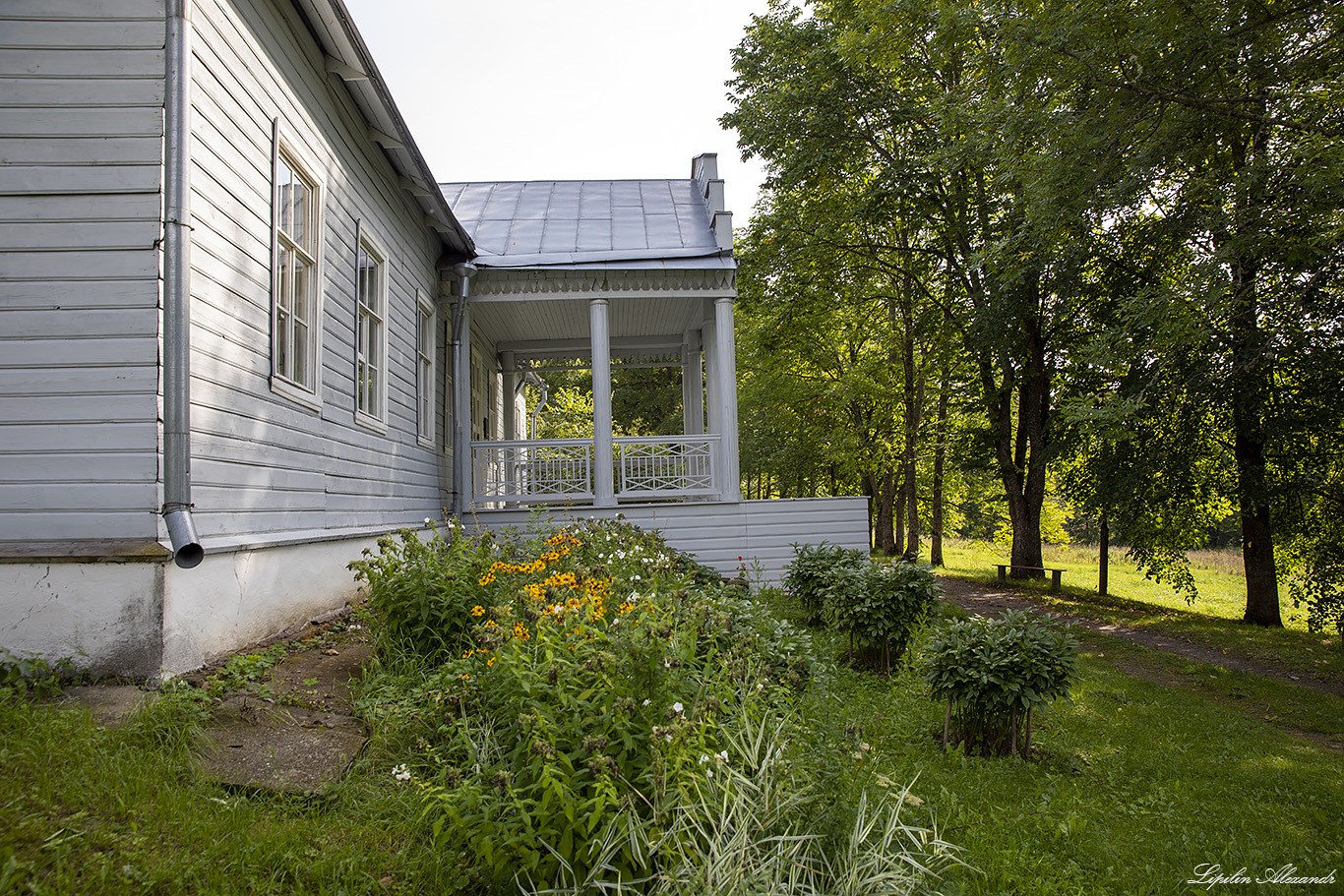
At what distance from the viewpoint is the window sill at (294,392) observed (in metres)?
5.15

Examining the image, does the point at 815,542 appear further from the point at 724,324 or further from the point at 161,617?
the point at 161,617

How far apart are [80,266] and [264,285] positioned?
122 centimetres

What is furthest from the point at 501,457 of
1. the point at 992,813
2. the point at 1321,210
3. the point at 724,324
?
the point at 1321,210

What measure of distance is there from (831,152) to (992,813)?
532 inches

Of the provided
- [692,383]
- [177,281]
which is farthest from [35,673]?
[692,383]

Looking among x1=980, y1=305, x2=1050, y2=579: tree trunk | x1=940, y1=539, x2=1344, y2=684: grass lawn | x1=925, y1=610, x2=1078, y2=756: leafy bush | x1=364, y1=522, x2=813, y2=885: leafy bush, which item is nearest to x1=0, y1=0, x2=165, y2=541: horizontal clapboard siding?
x1=364, y1=522, x2=813, y2=885: leafy bush

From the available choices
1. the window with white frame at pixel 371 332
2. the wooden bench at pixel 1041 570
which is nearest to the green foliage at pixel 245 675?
the window with white frame at pixel 371 332

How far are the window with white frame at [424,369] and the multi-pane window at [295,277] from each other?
3.16 metres

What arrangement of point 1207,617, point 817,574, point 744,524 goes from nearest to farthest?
point 817,574 < point 744,524 < point 1207,617

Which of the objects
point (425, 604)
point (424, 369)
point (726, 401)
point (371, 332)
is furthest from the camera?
point (726, 401)

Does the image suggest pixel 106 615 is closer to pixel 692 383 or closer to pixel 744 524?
pixel 744 524

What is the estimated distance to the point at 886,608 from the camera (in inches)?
256

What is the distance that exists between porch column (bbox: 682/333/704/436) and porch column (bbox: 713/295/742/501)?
3.03m

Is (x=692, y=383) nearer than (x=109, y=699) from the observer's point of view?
No
